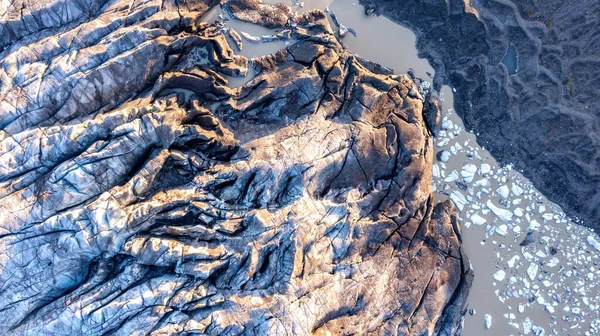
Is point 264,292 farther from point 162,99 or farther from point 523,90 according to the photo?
point 523,90

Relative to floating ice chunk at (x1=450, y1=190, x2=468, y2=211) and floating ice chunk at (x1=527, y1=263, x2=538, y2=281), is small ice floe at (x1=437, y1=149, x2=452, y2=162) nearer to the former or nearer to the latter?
floating ice chunk at (x1=450, y1=190, x2=468, y2=211)

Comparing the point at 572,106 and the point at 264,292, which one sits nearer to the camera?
the point at 264,292

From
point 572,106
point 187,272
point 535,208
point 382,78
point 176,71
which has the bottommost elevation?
point 535,208

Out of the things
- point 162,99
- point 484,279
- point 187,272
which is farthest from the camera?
point 484,279

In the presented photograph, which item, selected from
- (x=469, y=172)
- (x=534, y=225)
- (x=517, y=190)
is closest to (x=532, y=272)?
(x=534, y=225)

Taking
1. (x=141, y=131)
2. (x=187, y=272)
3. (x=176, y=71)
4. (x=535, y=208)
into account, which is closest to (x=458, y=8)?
(x=535, y=208)

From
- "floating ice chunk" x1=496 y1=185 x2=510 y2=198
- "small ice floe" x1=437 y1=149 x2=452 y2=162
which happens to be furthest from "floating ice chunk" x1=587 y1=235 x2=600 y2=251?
"small ice floe" x1=437 y1=149 x2=452 y2=162

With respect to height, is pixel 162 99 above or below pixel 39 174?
above
